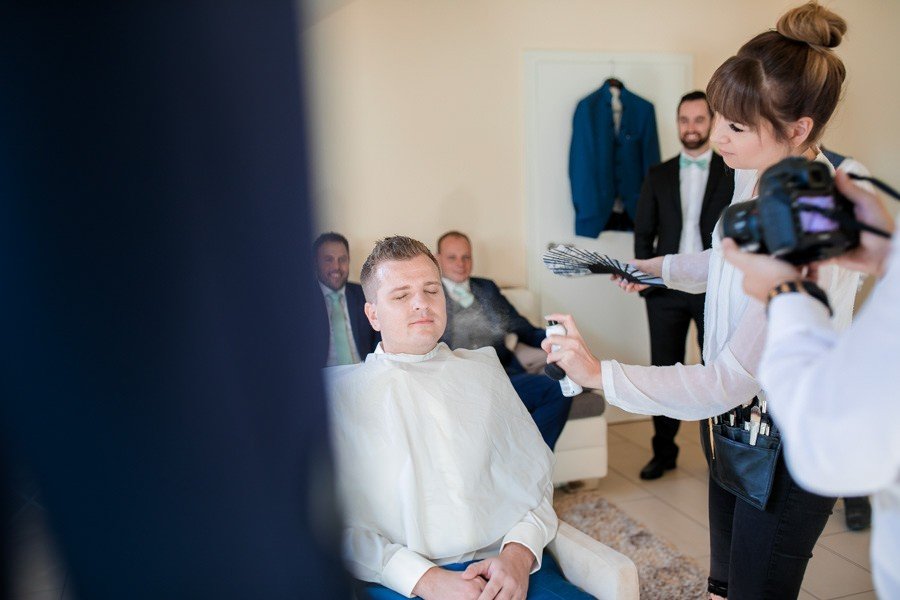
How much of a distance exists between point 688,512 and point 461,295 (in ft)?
4.94

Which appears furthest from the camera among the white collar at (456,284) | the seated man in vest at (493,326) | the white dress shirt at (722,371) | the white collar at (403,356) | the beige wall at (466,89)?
the beige wall at (466,89)

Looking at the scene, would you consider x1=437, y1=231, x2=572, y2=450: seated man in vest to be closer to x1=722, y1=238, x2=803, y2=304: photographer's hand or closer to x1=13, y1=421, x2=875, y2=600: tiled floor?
x1=13, y1=421, x2=875, y2=600: tiled floor

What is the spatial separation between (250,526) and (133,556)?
9cm

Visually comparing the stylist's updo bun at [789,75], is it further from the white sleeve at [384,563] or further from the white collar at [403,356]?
the white sleeve at [384,563]

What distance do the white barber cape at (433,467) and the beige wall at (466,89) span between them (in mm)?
2366

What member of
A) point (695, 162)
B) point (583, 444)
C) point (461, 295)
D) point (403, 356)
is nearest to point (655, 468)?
point (583, 444)

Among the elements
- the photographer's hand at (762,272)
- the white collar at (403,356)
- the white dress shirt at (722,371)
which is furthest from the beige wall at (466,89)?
the photographer's hand at (762,272)

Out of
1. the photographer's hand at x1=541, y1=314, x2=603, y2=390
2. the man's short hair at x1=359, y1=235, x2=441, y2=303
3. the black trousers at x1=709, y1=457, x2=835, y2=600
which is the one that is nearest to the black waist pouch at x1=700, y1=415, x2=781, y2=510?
the black trousers at x1=709, y1=457, x2=835, y2=600

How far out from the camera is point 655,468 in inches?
154

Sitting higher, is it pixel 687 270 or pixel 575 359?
pixel 687 270

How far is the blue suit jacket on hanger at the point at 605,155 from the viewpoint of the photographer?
14.9 ft

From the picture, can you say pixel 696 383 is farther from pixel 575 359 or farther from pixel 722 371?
pixel 575 359

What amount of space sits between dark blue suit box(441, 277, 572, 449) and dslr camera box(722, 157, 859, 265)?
1812mm

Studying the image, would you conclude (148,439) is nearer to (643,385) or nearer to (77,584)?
(77,584)
